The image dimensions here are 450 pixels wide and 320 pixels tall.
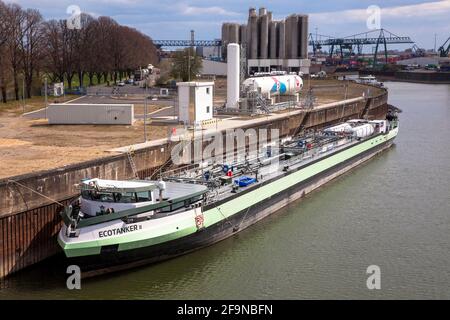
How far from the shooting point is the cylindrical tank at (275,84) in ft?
174

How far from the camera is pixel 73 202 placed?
2105cm

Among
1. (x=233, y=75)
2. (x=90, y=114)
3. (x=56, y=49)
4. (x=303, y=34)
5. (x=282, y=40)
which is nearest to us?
(x=90, y=114)

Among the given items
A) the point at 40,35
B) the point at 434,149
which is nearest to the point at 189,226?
the point at 434,149

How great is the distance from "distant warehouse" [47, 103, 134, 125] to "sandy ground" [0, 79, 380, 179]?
762 mm

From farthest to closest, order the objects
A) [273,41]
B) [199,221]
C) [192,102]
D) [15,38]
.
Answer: [273,41]
[15,38]
[192,102]
[199,221]

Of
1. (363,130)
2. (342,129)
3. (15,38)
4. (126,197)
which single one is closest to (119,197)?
(126,197)

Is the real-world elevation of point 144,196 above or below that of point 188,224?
above

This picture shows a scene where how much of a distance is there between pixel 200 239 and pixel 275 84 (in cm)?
3629

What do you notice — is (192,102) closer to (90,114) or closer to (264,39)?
(90,114)

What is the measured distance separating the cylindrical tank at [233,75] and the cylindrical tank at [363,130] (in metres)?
11.2

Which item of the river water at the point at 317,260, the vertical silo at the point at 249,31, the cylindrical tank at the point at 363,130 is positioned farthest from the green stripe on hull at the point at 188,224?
the vertical silo at the point at 249,31

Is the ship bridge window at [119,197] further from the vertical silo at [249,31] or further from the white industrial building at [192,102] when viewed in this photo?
the vertical silo at [249,31]

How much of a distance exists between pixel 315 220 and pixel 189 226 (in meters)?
8.22

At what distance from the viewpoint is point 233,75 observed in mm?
49781
